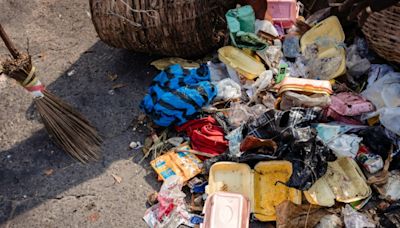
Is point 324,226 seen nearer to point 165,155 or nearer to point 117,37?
point 165,155

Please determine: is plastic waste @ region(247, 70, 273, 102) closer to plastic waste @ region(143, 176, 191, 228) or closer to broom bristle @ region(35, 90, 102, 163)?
plastic waste @ region(143, 176, 191, 228)

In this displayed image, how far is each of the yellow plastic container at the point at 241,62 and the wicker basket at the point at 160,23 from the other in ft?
0.66

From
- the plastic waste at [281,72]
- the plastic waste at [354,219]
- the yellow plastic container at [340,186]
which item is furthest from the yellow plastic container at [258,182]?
the plastic waste at [281,72]

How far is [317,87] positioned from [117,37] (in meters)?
1.60

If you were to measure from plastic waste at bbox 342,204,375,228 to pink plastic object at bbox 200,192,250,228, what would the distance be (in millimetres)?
592

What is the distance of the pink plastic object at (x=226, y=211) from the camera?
2650mm

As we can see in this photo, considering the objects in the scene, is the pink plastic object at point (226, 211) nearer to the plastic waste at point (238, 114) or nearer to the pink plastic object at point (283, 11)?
the plastic waste at point (238, 114)

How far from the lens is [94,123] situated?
3367 millimetres

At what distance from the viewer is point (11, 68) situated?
2824mm

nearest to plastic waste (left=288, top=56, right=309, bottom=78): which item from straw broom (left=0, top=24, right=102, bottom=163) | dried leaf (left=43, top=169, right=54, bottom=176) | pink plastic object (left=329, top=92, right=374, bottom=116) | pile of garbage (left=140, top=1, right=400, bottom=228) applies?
pile of garbage (left=140, top=1, right=400, bottom=228)

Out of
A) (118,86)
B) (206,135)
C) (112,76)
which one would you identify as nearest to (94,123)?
(118,86)

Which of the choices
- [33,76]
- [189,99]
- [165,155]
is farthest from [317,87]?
[33,76]

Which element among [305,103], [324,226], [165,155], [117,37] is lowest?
[324,226]

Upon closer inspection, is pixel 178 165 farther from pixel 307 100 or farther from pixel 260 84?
pixel 307 100
